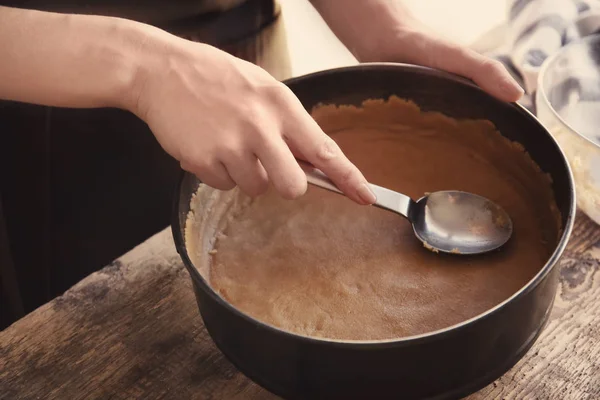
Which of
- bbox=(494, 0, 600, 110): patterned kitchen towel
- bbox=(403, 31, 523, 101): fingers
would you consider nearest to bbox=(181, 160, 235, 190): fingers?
bbox=(403, 31, 523, 101): fingers

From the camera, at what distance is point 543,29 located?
1.14m

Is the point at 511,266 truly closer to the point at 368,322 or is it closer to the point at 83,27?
the point at 368,322

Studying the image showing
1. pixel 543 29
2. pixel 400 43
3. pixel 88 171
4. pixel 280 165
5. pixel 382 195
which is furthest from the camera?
pixel 543 29

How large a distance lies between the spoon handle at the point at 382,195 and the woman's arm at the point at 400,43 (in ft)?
0.59

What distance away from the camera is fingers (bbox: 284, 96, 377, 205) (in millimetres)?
646

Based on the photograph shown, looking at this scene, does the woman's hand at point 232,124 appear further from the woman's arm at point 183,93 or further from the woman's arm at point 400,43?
the woman's arm at point 400,43

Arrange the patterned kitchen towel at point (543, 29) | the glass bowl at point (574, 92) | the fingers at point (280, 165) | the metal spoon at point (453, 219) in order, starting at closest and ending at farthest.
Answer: the fingers at point (280, 165)
the metal spoon at point (453, 219)
the glass bowl at point (574, 92)
the patterned kitchen towel at point (543, 29)

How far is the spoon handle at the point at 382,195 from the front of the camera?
0.69 meters

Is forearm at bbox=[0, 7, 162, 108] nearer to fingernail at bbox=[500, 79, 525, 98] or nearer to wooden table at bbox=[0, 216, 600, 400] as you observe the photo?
wooden table at bbox=[0, 216, 600, 400]

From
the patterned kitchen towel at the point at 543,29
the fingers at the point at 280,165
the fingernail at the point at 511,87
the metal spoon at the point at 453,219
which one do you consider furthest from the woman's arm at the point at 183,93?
the patterned kitchen towel at the point at 543,29

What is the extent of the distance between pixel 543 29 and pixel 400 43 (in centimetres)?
40

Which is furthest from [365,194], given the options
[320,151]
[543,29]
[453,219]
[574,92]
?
[543,29]

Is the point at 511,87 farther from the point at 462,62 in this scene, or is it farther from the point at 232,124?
the point at 232,124

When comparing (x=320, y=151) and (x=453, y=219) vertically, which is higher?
(x=320, y=151)
